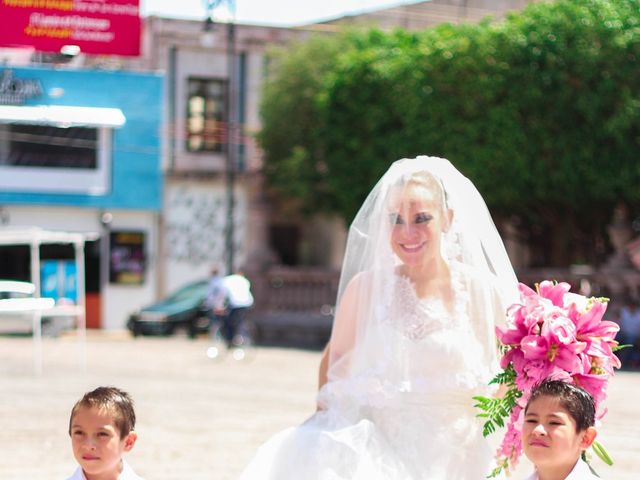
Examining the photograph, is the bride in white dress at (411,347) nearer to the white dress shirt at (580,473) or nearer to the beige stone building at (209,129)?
the white dress shirt at (580,473)

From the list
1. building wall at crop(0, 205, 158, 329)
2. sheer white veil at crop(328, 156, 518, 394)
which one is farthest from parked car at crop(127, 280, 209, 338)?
sheer white veil at crop(328, 156, 518, 394)

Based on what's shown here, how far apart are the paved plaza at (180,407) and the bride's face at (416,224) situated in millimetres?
3741

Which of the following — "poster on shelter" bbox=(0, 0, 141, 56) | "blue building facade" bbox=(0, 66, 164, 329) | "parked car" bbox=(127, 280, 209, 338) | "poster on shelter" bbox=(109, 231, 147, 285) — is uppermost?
"poster on shelter" bbox=(0, 0, 141, 56)

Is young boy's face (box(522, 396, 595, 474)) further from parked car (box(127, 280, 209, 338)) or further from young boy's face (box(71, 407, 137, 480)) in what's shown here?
parked car (box(127, 280, 209, 338))

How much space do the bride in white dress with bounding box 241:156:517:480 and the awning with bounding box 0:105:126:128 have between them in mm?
33816

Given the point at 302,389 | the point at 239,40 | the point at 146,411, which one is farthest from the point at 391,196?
the point at 239,40

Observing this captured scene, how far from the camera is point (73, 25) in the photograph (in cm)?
1906

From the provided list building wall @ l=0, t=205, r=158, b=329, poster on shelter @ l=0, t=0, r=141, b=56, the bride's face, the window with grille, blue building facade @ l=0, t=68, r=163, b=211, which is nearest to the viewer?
the bride's face

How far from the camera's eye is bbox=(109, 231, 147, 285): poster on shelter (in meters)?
41.3

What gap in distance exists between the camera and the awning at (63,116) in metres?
39.4

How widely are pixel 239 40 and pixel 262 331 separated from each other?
13.9m

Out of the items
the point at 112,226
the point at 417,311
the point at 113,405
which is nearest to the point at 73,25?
the point at 417,311

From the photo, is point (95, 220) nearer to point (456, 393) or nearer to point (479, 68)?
point (479, 68)

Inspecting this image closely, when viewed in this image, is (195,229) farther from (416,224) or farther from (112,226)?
(416,224)
